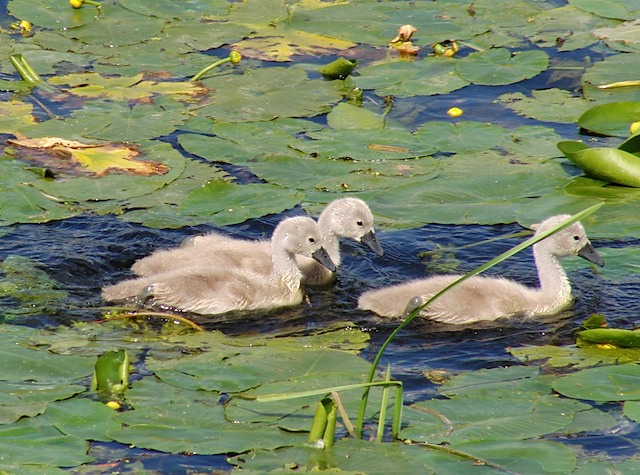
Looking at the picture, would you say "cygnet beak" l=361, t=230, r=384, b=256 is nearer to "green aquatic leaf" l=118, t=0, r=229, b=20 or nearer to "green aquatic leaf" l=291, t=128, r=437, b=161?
"green aquatic leaf" l=291, t=128, r=437, b=161

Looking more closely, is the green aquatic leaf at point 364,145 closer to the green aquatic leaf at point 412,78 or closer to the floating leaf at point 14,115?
the green aquatic leaf at point 412,78

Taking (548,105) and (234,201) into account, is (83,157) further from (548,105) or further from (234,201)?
(548,105)

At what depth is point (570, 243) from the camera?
23.6ft

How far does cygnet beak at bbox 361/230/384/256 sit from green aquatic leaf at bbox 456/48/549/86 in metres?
2.84

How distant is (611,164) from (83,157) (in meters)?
3.70

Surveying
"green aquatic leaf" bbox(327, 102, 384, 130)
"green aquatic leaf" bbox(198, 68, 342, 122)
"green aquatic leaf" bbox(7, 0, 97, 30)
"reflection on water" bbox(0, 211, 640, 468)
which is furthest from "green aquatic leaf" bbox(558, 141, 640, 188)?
"green aquatic leaf" bbox(7, 0, 97, 30)

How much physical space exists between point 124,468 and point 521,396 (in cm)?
188

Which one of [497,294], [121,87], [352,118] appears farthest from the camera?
[121,87]

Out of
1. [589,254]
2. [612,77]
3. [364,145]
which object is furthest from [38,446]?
[612,77]

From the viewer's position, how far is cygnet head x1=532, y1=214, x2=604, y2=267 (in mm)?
7141

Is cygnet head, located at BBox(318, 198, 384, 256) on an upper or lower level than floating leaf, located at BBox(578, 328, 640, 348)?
upper

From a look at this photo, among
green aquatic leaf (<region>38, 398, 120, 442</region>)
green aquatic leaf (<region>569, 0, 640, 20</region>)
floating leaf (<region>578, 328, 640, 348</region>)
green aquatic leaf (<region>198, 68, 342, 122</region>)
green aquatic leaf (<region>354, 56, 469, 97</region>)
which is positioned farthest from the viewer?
green aquatic leaf (<region>569, 0, 640, 20</region>)

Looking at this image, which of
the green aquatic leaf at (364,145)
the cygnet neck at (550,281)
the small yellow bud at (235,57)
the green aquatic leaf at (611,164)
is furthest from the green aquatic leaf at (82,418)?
the small yellow bud at (235,57)

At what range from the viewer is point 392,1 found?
12023 mm
